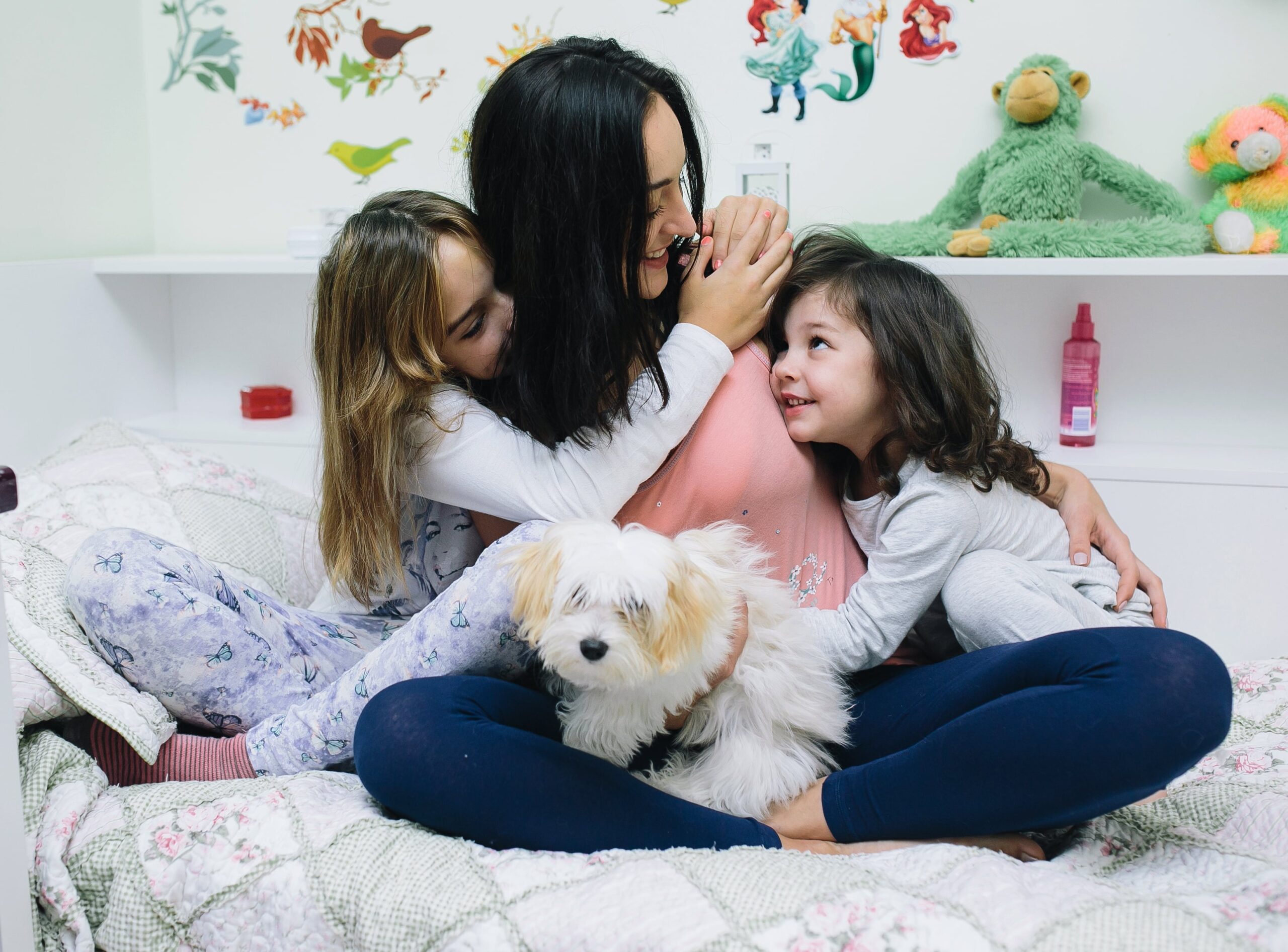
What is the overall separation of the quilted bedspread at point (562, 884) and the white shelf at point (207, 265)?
951 millimetres

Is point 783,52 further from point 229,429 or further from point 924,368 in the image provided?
point 229,429

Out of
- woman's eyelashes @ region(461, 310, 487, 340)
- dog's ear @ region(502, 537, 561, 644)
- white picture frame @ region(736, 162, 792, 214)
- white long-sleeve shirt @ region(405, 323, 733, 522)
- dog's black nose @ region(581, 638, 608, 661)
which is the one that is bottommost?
dog's black nose @ region(581, 638, 608, 661)

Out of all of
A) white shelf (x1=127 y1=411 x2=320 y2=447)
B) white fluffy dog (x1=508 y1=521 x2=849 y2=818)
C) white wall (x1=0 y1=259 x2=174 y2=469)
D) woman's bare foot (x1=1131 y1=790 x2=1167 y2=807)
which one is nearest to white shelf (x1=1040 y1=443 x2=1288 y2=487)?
woman's bare foot (x1=1131 y1=790 x2=1167 y2=807)

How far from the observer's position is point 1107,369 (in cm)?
166

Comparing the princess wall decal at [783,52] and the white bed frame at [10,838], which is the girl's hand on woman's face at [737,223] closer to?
the princess wall decal at [783,52]

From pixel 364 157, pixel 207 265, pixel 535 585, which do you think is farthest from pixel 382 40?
pixel 535 585

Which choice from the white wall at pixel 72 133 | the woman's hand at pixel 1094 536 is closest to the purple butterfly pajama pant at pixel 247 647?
the woman's hand at pixel 1094 536

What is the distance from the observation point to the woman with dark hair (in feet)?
2.90

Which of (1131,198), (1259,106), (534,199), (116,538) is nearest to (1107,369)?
(1131,198)

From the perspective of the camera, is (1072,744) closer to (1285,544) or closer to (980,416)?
(980,416)

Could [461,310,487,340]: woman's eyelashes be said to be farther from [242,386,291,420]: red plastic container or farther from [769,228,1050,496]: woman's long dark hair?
[242,386,291,420]: red plastic container

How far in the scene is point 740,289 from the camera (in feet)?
3.68

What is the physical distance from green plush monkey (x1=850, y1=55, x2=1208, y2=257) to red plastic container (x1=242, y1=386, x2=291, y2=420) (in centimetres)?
113

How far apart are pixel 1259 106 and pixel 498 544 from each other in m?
1.24
